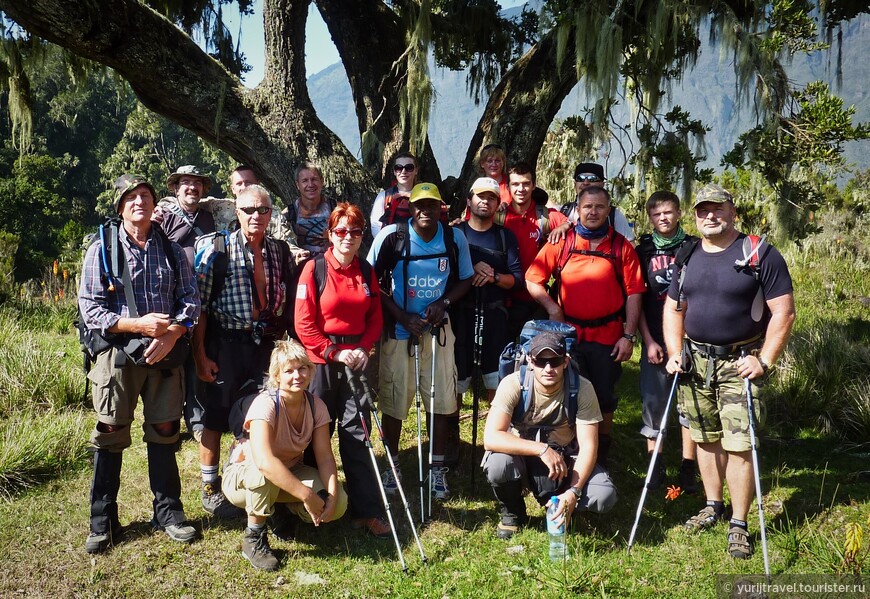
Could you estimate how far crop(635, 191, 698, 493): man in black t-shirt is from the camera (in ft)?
16.9

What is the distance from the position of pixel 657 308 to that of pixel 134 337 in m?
3.77

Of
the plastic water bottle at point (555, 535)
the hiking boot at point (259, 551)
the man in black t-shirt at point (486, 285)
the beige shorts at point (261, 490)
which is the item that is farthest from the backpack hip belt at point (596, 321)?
the hiking boot at point (259, 551)

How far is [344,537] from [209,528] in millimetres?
952

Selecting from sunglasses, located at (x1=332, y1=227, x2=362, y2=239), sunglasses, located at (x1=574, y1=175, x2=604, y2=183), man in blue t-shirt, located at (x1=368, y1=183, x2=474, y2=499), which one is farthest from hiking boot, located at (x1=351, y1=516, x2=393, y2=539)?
sunglasses, located at (x1=574, y1=175, x2=604, y2=183)

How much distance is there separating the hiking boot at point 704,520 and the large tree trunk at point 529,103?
13.4 feet

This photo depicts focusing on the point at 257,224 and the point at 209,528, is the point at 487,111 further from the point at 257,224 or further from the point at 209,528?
the point at 209,528

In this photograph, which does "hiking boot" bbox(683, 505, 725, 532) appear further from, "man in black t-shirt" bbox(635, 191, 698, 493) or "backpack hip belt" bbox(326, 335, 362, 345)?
"backpack hip belt" bbox(326, 335, 362, 345)

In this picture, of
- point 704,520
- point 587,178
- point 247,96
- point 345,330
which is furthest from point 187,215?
point 704,520

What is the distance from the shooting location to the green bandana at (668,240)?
5.16 m

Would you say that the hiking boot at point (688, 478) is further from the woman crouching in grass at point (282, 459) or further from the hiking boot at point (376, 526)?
the woman crouching in grass at point (282, 459)

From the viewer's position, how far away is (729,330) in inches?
170

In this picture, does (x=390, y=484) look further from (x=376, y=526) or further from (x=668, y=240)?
(x=668, y=240)

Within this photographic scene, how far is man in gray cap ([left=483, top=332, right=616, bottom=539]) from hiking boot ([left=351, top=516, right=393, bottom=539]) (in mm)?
832

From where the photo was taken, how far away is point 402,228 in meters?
5.07
